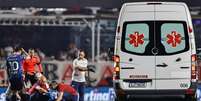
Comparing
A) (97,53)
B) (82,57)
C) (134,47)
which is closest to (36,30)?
(97,53)

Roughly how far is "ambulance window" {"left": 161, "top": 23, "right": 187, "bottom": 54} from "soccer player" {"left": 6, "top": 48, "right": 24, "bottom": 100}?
479 centimetres

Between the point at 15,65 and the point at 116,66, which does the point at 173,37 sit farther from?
the point at 15,65

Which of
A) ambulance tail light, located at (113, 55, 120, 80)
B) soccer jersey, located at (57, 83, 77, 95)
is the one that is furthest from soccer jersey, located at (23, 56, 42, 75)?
ambulance tail light, located at (113, 55, 120, 80)

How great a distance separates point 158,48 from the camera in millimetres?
18219

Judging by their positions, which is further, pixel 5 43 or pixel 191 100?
pixel 5 43

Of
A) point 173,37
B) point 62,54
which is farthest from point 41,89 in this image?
point 62,54

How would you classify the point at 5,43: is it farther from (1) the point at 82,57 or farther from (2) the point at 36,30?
(1) the point at 82,57

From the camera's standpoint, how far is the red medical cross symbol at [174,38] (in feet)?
59.4

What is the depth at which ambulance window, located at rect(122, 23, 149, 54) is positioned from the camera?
1819cm

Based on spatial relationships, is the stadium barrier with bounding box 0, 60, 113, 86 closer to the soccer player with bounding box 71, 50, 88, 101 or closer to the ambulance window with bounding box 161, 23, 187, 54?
the soccer player with bounding box 71, 50, 88, 101

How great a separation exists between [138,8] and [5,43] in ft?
42.1

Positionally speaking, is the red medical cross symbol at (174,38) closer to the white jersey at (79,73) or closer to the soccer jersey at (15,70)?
the white jersey at (79,73)

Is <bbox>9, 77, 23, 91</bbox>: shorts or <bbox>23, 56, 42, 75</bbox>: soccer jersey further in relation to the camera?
<bbox>23, 56, 42, 75</bbox>: soccer jersey

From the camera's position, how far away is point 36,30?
96.8ft
